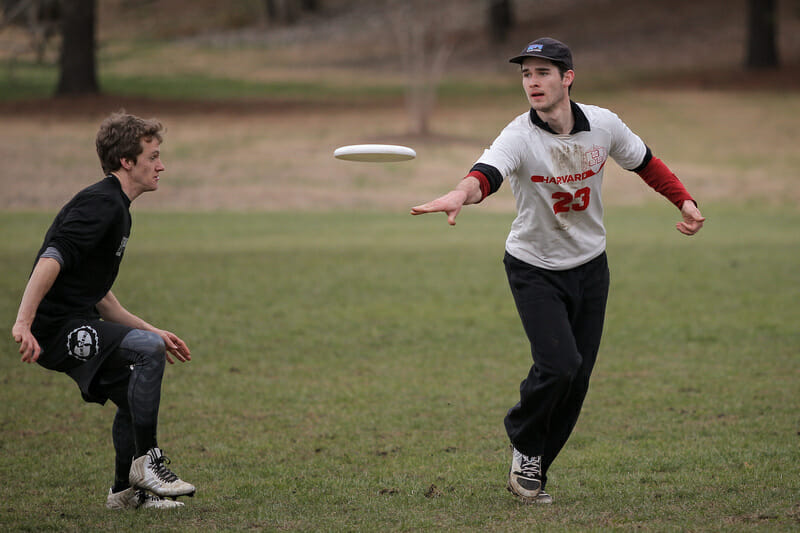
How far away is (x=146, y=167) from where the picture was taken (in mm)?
5105

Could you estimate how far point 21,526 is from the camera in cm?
494

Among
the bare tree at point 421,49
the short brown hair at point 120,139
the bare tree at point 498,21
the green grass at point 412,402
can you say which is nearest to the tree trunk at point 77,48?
the bare tree at point 421,49

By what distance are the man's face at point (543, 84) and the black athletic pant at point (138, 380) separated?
7.64ft

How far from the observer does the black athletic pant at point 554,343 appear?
5.16m

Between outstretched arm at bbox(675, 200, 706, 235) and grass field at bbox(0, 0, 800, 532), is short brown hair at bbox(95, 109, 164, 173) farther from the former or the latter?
Answer: outstretched arm at bbox(675, 200, 706, 235)

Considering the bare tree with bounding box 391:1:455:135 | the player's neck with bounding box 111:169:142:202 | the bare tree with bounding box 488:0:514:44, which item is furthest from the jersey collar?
the bare tree with bounding box 488:0:514:44

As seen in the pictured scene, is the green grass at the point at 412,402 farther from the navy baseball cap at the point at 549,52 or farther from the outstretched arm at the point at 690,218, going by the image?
the navy baseball cap at the point at 549,52

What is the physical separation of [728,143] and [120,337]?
2896cm

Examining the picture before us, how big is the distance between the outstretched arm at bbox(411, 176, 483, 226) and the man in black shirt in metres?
1.45

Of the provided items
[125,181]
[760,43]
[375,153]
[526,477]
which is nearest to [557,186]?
[375,153]

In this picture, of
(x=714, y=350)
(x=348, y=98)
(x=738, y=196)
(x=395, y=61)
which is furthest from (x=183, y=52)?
(x=714, y=350)

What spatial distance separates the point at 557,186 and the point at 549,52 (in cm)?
70

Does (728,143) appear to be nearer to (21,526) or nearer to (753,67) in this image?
(753,67)

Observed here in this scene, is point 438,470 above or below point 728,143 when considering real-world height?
above
